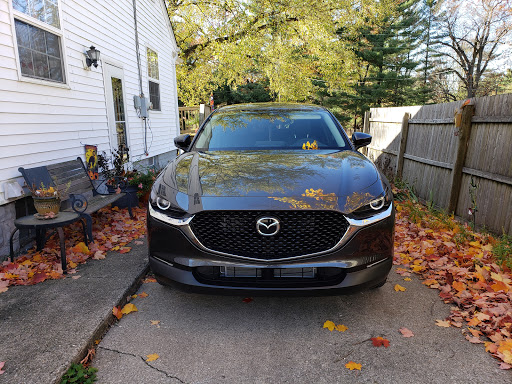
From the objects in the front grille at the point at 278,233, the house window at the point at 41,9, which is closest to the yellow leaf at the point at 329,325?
the front grille at the point at 278,233

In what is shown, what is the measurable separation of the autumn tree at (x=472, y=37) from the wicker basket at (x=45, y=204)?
34.5 metres

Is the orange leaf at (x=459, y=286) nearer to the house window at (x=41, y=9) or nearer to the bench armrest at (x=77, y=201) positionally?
the bench armrest at (x=77, y=201)

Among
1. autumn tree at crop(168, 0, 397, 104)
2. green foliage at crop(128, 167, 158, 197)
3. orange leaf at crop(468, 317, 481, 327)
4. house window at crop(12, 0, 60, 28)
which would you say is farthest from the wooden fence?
autumn tree at crop(168, 0, 397, 104)

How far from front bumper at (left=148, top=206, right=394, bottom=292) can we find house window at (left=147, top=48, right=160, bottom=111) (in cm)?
824

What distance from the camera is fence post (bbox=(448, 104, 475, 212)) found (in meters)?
4.94

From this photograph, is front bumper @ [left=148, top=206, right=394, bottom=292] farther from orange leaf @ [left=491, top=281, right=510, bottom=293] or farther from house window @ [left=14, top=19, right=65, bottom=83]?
house window @ [left=14, top=19, right=65, bottom=83]

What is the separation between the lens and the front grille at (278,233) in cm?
238

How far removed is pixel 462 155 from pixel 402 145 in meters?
2.36

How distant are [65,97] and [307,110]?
12.1 ft

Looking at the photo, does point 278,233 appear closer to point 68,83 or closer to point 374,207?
point 374,207

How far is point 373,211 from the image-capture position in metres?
2.51

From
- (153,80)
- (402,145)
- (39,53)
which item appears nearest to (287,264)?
A: (39,53)

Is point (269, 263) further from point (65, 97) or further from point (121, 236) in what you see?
point (65, 97)

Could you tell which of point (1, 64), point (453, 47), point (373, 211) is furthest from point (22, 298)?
point (453, 47)
